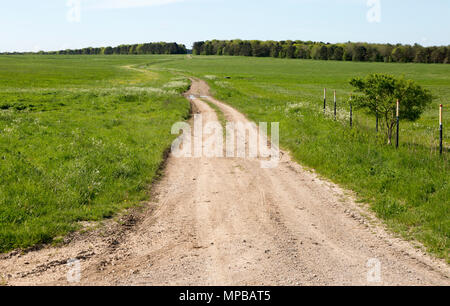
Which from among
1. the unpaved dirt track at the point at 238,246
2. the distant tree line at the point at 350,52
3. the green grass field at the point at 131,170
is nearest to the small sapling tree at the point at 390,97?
the green grass field at the point at 131,170

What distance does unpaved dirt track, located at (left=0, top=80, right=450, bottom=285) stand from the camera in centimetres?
655

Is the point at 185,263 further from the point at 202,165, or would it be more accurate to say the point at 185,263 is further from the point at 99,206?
the point at 202,165

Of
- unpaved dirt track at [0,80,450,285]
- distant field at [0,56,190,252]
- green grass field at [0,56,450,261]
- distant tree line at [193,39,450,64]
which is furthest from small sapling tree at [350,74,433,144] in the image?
distant tree line at [193,39,450,64]

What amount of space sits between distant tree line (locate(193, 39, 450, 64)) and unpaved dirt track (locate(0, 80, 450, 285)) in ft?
457

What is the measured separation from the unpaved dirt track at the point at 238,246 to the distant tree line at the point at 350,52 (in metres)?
139

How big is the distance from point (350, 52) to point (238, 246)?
155m

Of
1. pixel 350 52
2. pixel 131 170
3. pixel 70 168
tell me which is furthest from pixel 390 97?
pixel 350 52

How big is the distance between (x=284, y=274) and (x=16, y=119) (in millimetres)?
20505

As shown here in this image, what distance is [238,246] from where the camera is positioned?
7766mm

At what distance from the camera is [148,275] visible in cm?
664

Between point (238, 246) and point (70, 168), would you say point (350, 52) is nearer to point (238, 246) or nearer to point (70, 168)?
point (70, 168)

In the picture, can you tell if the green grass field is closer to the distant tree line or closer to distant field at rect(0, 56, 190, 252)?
distant field at rect(0, 56, 190, 252)

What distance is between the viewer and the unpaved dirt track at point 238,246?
21.5 ft

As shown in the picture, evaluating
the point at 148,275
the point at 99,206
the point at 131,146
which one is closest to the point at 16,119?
the point at 131,146
